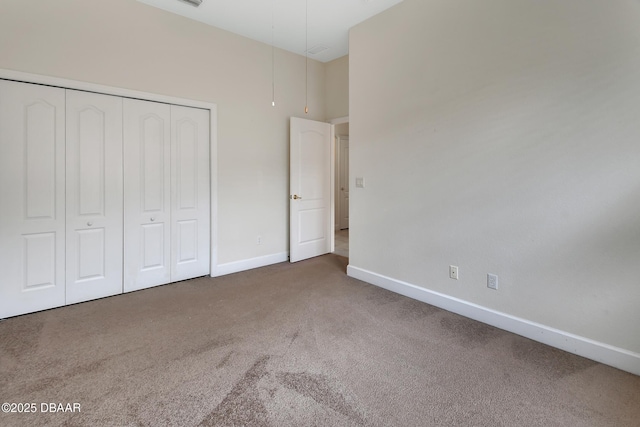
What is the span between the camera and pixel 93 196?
302cm

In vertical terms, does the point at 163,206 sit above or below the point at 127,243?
above

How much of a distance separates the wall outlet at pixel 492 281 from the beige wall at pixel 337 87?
303cm

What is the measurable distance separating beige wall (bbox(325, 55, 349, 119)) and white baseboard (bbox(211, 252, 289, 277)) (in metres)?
2.33

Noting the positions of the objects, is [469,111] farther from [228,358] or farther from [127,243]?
[127,243]

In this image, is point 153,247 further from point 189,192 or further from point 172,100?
point 172,100

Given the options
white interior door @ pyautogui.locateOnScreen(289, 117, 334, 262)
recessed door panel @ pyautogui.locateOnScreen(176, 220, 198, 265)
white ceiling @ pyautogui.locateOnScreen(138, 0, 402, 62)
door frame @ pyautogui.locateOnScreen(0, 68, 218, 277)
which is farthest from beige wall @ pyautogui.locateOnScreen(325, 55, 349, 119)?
recessed door panel @ pyautogui.locateOnScreen(176, 220, 198, 265)

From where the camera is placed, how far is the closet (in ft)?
8.75

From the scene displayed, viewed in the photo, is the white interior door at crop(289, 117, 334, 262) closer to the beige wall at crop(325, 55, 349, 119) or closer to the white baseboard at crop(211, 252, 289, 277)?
the white baseboard at crop(211, 252, 289, 277)

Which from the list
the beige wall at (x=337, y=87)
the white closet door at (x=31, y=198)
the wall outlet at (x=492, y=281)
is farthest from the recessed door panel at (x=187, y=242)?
the wall outlet at (x=492, y=281)

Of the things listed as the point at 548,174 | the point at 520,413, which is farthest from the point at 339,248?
the point at 520,413

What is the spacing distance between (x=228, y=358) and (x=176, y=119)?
272 cm

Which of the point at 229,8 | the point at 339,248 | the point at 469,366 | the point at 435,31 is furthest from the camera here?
the point at 339,248

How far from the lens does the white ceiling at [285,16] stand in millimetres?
3201

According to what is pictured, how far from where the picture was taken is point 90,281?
3062 millimetres
